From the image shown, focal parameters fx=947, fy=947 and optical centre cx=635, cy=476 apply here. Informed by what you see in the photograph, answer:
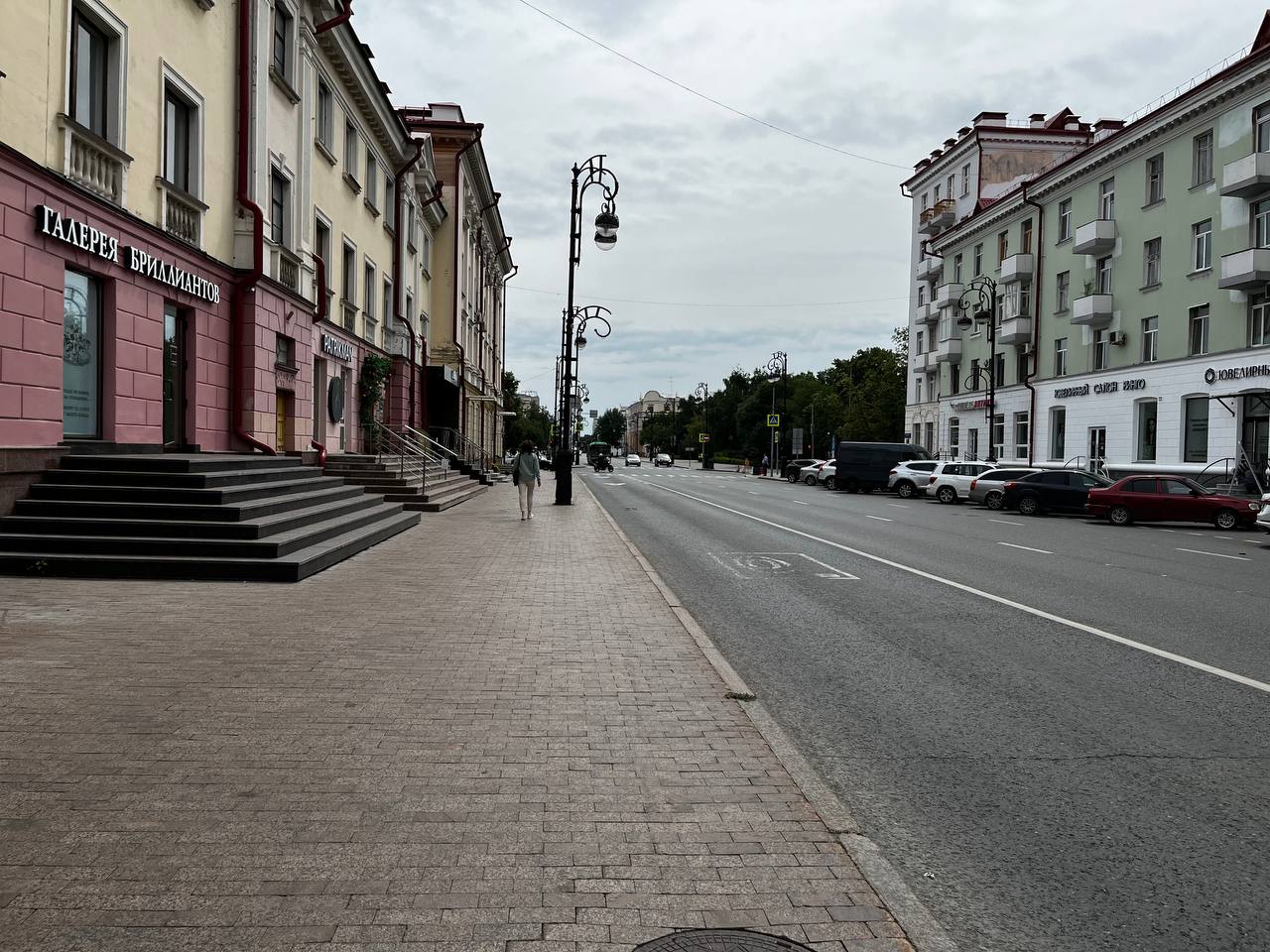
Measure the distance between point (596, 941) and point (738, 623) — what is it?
6.22 meters

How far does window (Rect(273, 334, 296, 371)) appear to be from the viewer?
18.1m

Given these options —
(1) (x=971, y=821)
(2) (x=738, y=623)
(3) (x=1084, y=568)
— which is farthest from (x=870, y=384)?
(1) (x=971, y=821)

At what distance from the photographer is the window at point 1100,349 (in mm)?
38062

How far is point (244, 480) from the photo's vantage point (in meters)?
13.1

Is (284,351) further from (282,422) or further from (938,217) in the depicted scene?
(938,217)

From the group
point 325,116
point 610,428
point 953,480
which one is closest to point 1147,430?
point 953,480

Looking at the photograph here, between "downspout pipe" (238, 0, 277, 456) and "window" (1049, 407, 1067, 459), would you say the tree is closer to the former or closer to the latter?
"window" (1049, 407, 1067, 459)

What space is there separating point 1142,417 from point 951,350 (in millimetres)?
16856

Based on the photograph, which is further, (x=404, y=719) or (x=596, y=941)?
(x=404, y=719)

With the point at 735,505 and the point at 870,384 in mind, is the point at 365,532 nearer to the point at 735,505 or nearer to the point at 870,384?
the point at 735,505

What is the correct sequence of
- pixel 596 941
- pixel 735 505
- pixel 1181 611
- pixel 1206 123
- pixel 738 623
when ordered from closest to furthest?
pixel 596 941, pixel 738 623, pixel 1181 611, pixel 735 505, pixel 1206 123

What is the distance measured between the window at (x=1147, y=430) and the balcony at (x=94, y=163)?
3397cm

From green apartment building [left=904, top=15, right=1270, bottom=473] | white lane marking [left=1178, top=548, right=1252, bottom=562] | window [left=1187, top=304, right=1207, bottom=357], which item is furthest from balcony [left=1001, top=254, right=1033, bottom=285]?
white lane marking [left=1178, top=548, right=1252, bottom=562]

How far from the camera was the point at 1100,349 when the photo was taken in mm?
38531
